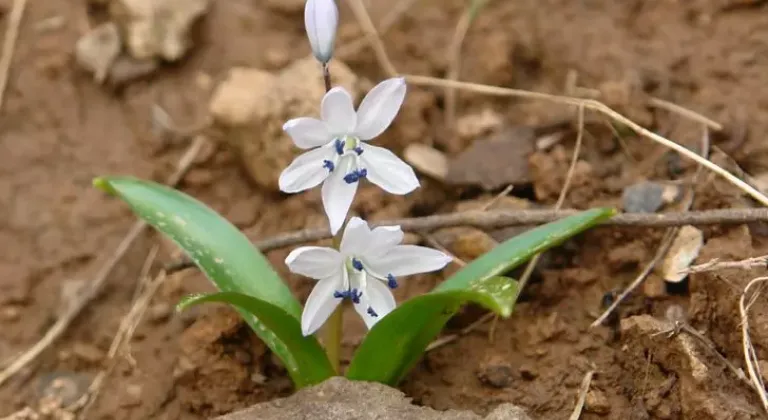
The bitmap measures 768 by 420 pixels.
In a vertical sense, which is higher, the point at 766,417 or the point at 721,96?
the point at 721,96

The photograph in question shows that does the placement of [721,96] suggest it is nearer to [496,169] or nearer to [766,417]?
[496,169]

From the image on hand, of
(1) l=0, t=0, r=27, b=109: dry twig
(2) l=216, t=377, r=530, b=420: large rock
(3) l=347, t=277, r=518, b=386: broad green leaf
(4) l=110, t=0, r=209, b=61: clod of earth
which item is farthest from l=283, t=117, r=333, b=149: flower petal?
(1) l=0, t=0, r=27, b=109: dry twig

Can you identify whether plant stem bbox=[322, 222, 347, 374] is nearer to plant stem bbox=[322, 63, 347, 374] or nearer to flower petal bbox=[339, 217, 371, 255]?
plant stem bbox=[322, 63, 347, 374]

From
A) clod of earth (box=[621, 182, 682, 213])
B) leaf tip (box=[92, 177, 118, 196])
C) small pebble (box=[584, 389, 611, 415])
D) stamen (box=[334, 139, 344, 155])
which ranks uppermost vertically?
stamen (box=[334, 139, 344, 155])

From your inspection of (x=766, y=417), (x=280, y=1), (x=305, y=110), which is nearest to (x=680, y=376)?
(x=766, y=417)

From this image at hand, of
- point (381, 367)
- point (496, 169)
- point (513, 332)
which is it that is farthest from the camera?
point (496, 169)

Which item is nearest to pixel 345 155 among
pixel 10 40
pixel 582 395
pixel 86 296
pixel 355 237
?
pixel 355 237

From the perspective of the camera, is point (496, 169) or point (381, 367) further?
point (496, 169)
